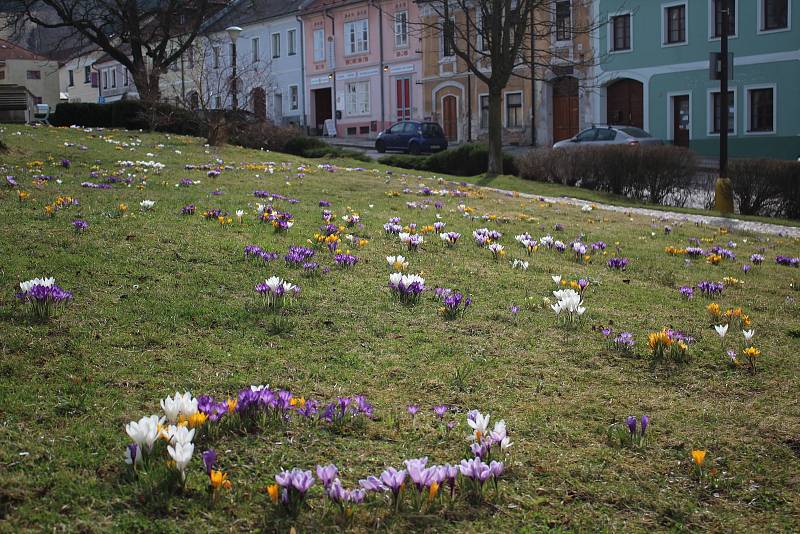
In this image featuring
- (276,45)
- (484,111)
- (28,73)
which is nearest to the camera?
(484,111)

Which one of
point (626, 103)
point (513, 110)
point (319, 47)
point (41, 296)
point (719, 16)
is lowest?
point (41, 296)

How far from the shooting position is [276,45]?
59.8m

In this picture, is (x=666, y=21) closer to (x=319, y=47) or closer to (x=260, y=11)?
(x=319, y=47)

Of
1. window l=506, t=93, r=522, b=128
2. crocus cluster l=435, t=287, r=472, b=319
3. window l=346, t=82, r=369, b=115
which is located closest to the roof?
window l=346, t=82, r=369, b=115

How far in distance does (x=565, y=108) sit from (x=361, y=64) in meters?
16.3

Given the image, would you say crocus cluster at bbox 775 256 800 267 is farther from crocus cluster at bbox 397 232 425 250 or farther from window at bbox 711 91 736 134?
window at bbox 711 91 736 134

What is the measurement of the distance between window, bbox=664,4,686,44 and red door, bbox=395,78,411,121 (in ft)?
56.6

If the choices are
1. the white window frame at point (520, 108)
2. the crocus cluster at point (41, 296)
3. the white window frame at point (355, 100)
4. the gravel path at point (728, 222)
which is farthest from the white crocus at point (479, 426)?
the white window frame at point (355, 100)

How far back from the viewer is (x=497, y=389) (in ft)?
13.9

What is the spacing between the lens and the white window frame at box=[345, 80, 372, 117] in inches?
2110

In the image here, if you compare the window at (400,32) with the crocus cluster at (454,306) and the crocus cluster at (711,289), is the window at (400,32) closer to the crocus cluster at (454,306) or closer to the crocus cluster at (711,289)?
the crocus cluster at (711,289)

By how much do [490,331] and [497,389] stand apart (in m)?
0.99

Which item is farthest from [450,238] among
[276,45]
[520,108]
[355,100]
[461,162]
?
[276,45]

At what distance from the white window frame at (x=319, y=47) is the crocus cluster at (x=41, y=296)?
53.5 m
